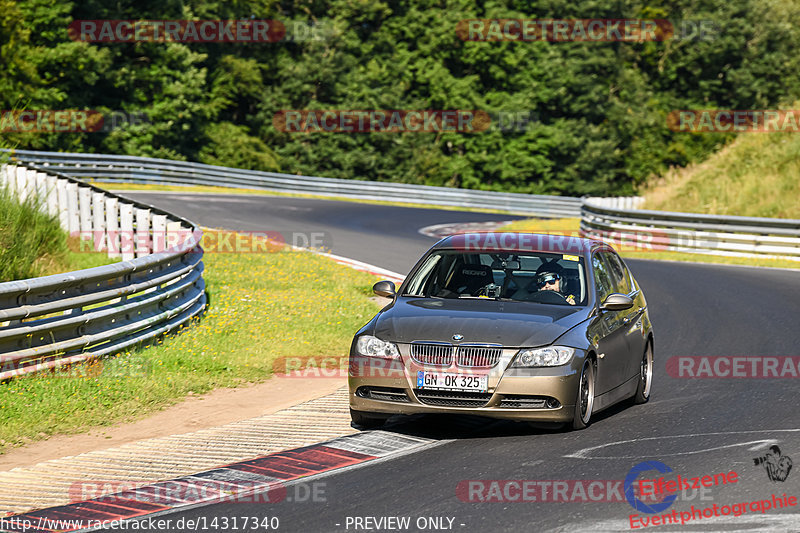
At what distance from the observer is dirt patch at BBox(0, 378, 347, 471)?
829 cm

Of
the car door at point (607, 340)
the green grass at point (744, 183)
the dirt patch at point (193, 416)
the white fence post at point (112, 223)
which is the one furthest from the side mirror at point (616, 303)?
the green grass at point (744, 183)

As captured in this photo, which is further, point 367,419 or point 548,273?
point 548,273

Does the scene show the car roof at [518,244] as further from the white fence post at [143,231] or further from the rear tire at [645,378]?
the white fence post at [143,231]

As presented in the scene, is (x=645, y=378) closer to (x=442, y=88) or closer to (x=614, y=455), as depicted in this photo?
(x=614, y=455)

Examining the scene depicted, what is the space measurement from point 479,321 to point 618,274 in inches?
97.3

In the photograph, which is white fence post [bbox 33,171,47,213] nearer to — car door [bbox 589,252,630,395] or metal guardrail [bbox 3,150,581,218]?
car door [bbox 589,252,630,395]

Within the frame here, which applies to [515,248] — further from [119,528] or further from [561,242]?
[119,528]

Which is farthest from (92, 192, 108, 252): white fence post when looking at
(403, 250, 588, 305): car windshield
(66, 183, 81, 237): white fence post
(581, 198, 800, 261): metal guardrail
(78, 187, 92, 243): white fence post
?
(581, 198, 800, 261): metal guardrail

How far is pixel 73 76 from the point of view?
48.3m

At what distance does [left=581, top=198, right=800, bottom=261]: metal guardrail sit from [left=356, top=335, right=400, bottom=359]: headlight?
18.0m

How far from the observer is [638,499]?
646 centimetres

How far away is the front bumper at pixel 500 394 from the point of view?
8047 mm

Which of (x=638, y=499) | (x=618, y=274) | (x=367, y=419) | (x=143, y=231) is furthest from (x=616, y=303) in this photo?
(x=143, y=231)

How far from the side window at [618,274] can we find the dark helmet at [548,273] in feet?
2.57
